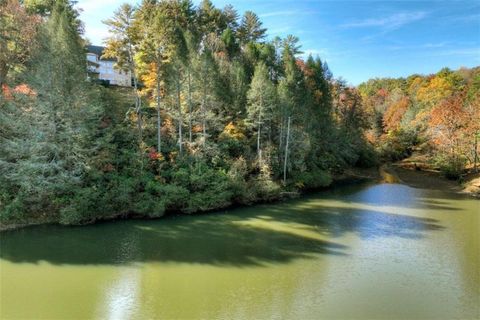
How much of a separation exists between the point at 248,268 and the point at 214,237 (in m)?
4.87

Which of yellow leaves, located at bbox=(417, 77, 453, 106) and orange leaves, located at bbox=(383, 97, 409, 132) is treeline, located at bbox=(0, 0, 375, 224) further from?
orange leaves, located at bbox=(383, 97, 409, 132)

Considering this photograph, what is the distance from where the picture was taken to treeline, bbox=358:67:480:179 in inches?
1607

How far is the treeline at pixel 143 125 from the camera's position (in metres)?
22.9

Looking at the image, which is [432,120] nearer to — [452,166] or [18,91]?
[452,166]

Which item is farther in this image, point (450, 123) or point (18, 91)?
point (450, 123)

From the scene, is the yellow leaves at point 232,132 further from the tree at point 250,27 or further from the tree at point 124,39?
the tree at point 250,27

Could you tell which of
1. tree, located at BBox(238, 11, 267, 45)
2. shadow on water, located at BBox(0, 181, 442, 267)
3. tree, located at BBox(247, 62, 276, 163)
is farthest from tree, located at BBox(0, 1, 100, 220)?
tree, located at BBox(238, 11, 267, 45)

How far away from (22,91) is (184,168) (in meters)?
12.0

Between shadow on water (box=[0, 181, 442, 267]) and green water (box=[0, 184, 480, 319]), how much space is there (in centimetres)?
7

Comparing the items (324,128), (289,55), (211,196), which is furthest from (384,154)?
(211,196)

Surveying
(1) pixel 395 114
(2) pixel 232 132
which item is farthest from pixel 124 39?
(1) pixel 395 114

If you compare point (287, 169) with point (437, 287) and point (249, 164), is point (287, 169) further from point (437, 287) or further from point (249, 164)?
point (437, 287)

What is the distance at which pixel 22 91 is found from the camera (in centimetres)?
2303

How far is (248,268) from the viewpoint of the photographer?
16.9 meters
